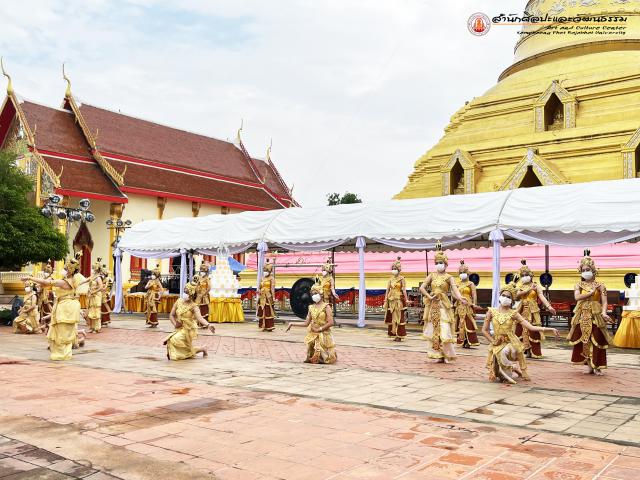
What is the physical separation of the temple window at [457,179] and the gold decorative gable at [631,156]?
585 centimetres

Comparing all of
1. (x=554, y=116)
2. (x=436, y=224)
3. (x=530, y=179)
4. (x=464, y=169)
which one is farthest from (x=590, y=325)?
(x=554, y=116)

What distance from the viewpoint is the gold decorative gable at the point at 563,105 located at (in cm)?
2108

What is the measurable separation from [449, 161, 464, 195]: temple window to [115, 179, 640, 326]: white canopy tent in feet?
23.0

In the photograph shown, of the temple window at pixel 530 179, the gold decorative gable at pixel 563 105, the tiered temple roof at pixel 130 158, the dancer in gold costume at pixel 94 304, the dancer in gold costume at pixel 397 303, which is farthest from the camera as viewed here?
the tiered temple roof at pixel 130 158

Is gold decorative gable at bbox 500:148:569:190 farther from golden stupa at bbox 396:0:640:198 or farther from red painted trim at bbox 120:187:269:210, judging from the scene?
red painted trim at bbox 120:187:269:210

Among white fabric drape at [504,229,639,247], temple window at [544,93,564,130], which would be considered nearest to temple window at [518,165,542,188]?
temple window at [544,93,564,130]

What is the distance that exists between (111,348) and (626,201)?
9.27m

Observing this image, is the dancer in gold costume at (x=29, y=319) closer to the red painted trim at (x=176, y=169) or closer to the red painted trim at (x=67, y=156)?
the red painted trim at (x=67, y=156)

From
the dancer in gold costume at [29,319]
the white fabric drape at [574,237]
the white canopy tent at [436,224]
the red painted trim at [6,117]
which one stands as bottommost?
the dancer in gold costume at [29,319]

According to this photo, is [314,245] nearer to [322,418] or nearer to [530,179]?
[530,179]

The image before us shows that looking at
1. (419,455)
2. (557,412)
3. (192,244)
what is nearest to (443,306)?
(557,412)

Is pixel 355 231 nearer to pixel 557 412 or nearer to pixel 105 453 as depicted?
pixel 557 412

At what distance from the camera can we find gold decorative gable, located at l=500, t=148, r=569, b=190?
19.6 meters

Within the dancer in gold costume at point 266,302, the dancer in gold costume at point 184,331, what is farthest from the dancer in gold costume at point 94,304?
the dancer in gold costume at point 184,331
